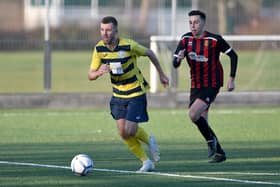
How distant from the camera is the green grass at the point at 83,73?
74.5 ft

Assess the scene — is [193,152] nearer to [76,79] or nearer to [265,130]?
[265,130]

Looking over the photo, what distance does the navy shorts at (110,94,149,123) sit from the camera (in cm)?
1086

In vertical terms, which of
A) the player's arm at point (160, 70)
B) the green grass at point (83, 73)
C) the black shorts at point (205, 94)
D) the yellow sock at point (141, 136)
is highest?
the player's arm at point (160, 70)

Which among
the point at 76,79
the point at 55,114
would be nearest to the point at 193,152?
the point at 55,114

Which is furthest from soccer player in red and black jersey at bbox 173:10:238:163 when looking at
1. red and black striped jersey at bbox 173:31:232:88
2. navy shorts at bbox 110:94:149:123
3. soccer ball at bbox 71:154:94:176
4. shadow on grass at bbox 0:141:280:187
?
soccer ball at bbox 71:154:94:176

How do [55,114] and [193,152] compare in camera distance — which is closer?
[193,152]

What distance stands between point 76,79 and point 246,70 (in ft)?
20.7

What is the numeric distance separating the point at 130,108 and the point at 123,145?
2.91 metres

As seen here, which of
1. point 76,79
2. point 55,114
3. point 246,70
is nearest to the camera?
point 55,114

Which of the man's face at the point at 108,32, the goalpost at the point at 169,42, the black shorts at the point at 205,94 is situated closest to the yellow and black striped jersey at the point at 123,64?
the man's face at the point at 108,32

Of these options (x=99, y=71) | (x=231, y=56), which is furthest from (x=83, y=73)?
(x=99, y=71)

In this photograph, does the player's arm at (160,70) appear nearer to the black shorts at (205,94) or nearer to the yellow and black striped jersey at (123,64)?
the yellow and black striped jersey at (123,64)

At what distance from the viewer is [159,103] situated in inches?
798

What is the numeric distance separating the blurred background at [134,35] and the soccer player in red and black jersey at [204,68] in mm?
8471
